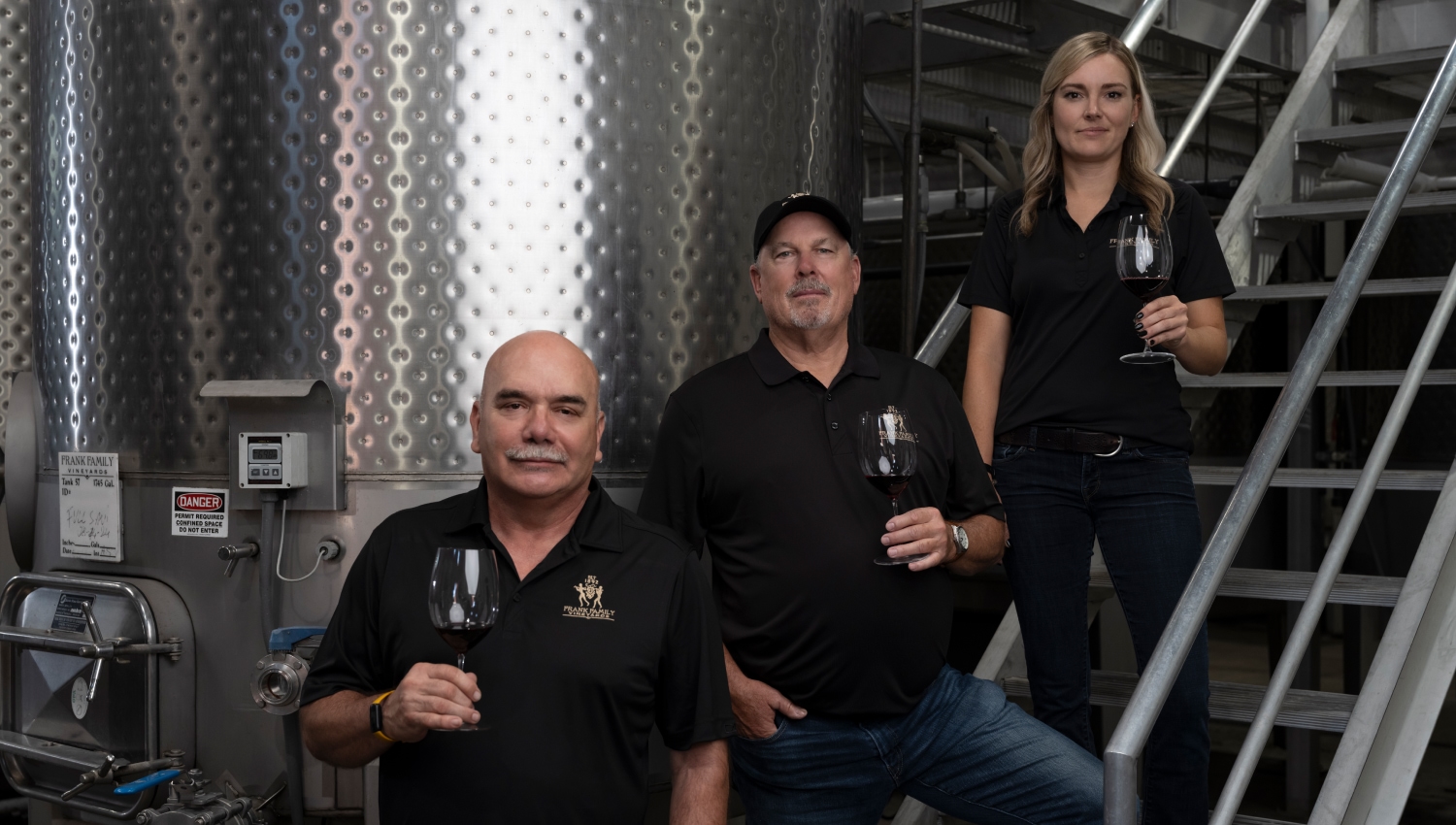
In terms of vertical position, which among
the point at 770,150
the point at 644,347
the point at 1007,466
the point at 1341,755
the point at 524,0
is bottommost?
the point at 1341,755

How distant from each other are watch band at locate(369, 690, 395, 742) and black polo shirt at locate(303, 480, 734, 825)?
0.11m

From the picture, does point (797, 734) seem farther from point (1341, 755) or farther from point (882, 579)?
point (1341, 755)

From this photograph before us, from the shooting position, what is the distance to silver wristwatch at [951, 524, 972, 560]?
2400 millimetres

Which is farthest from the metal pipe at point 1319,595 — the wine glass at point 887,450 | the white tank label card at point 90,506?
the white tank label card at point 90,506

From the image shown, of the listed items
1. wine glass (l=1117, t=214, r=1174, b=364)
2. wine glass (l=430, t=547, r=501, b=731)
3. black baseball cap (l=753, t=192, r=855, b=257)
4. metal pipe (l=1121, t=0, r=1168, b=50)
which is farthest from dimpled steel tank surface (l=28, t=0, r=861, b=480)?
metal pipe (l=1121, t=0, r=1168, b=50)

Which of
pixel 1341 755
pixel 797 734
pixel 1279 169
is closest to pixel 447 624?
pixel 797 734

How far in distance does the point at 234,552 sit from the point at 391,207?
0.81 meters

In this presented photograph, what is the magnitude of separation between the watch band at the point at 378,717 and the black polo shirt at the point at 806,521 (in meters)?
0.64

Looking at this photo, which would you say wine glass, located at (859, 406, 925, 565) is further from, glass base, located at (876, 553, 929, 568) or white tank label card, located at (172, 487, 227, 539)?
white tank label card, located at (172, 487, 227, 539)

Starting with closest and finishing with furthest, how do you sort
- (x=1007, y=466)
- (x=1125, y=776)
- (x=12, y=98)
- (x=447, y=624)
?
(x=447, y=624) < (x=1125, y=776) < (x=1007, y=466) < (x=12, y=98)

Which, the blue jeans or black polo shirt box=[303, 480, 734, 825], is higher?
black polo shirt box=[303, 480, 734, 825]

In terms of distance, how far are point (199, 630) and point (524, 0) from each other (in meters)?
1.54

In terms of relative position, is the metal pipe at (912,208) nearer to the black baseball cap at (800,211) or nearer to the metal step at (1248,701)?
the metal step at (1248,701)

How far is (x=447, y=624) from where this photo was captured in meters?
1.80
